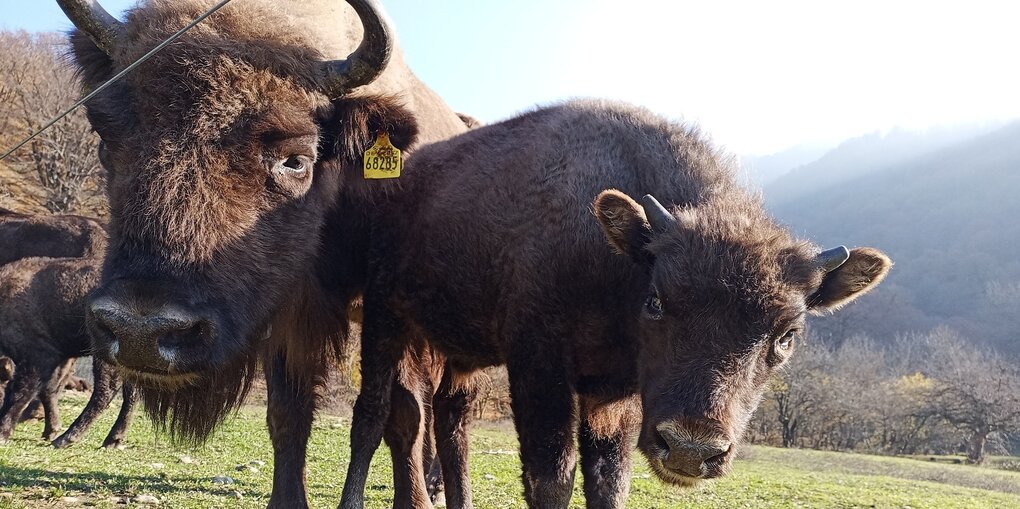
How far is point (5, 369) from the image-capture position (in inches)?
499

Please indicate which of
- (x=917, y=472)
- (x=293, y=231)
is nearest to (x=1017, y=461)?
(x=917, y=472)

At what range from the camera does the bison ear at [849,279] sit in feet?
14.5

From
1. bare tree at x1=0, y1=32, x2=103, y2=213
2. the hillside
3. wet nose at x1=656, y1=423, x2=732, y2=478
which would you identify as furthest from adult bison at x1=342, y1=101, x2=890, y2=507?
the hillside

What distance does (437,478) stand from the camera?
8.43 meters

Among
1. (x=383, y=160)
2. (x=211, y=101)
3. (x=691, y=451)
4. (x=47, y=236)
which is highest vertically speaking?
(x=211, y=101)

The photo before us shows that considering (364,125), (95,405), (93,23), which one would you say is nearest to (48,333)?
(95,405)

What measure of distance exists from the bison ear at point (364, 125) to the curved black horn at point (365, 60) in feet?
0.49

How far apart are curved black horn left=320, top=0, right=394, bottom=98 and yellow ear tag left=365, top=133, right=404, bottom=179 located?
19.0 inches

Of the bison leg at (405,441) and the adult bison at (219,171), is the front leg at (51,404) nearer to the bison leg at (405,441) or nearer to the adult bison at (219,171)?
the adult bison at (219,171)

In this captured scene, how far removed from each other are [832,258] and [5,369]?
13.5 meters

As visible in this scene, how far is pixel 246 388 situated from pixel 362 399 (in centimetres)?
103

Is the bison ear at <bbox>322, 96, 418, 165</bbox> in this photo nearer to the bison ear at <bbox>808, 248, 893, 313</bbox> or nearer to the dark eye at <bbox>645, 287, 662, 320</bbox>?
the dark eye at <bbox>645, 287, 662, 320</bbox>

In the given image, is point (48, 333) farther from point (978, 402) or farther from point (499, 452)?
point (978, 402)

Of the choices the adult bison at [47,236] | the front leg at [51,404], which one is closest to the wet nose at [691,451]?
the front leg at [51,404]
